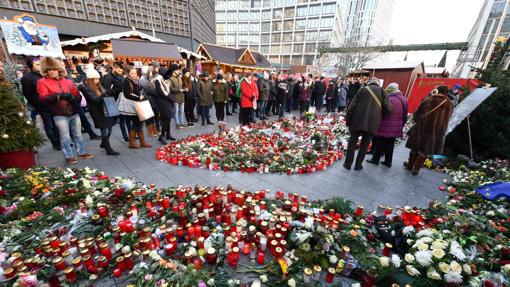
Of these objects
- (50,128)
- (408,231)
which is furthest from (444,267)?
(50,128)

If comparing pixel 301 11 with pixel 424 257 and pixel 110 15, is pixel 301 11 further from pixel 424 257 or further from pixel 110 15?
pixel 424 257

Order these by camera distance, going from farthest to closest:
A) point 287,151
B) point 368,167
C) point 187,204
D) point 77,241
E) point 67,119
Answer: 1. point 287,151
2. point 368,167
3. point 67,119
4. point 187,204
5. point 77,241

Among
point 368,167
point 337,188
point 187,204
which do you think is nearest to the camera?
point 187,204

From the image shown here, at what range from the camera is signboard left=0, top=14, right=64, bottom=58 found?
827cm

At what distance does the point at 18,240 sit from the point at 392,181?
6.02m

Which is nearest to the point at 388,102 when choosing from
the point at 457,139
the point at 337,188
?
the point at 337,188

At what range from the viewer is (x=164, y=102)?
592 cm

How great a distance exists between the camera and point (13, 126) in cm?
389

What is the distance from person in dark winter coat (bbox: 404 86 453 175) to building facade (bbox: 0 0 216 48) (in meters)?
14.7

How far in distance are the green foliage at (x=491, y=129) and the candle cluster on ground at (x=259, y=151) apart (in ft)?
10.1

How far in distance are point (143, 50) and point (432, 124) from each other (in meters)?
13.6

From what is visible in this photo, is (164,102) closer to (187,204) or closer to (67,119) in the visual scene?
(67,119)

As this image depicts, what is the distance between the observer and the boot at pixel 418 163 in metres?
4.79

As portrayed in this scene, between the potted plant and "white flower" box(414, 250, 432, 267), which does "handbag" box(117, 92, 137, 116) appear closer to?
the potted plant
